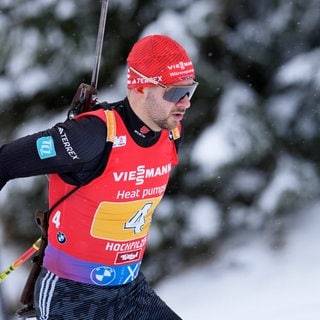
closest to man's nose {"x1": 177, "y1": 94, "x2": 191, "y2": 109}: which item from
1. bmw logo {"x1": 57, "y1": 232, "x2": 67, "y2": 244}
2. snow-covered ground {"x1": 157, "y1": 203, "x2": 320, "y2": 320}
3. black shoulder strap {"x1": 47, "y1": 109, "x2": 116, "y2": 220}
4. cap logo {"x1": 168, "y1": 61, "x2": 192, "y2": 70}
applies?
cap logo {"x1": 168, "y1": 61, "x2": 192, "y2": 70}

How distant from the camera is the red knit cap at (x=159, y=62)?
2480 millimetres

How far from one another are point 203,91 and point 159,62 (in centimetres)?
308

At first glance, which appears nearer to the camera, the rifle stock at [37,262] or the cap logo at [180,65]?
the cap logo at [180,65]

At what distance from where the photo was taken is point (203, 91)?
5.55m

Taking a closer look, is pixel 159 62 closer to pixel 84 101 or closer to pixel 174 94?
pixel 174 94

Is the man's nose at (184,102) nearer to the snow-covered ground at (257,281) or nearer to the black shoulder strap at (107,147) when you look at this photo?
the black shoulder strap at (107,147)

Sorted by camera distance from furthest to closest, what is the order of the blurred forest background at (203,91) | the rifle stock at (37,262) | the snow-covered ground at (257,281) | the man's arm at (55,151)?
the blurred forest background at (203,91)
the snow-covered ground at (257,281)
the rifle stock at (37,262)
the man's arm at (55,151)

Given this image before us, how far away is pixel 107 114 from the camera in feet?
7.94

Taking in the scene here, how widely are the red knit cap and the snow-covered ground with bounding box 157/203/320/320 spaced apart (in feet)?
9.85

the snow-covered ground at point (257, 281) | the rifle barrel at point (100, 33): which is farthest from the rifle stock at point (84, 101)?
the snow-covered ground at point (257, 281)

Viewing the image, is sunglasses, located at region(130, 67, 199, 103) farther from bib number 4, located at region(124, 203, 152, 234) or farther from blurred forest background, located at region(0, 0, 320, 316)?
blurred forest background, located at region(0, 0, 320, 316)

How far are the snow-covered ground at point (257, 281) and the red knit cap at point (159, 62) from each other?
3002 millimetres

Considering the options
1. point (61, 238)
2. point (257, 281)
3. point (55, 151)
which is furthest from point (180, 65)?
point (257, 281)

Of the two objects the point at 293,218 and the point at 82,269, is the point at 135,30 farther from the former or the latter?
the point at 82,269
